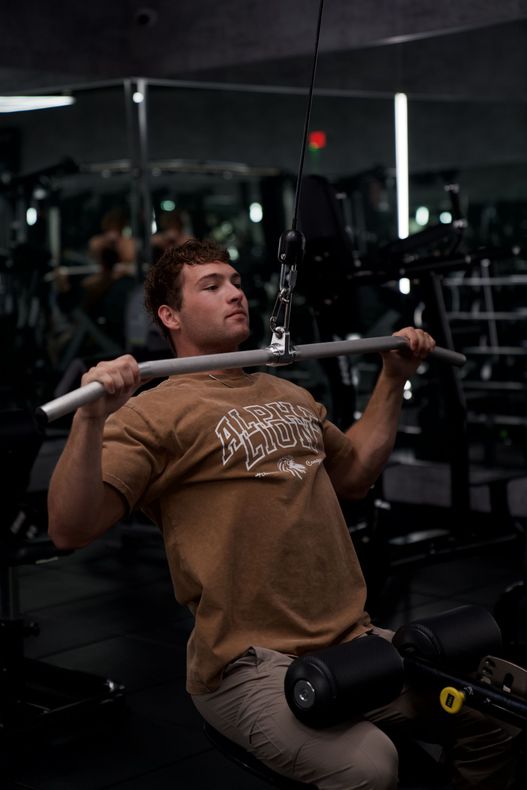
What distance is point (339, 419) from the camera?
4336 millimetres

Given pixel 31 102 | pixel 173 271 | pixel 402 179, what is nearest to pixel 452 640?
pixel 173 271

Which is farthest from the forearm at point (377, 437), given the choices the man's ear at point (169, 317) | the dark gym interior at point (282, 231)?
the dark gym interior at point (282, 231)

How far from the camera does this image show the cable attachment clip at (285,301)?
6.20 ft

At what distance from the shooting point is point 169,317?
2188 millimetres

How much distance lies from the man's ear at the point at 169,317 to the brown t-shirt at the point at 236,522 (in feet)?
0.51

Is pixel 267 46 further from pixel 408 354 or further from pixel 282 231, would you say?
pixel 408 354

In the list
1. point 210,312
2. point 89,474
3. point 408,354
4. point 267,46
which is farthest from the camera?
point 267,46

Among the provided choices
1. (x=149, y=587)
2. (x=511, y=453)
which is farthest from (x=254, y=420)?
(x=511, y=453)

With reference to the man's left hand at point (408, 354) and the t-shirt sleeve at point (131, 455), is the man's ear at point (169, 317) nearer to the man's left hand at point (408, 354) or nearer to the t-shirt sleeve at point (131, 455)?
the t-shirt sleeve at point (131, 455)

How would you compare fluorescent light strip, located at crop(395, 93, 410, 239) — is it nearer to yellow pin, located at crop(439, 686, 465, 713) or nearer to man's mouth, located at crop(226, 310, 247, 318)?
man's mouth, located at crop(226, 310, 247, 318)

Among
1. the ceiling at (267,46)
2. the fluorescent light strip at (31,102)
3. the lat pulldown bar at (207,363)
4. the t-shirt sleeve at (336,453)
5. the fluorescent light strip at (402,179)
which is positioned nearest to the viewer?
the lat pulldown bar at (207,363)

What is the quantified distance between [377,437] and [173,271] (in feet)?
1.82

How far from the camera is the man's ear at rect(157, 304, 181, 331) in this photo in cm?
217

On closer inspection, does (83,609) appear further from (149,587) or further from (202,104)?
(202,104)
